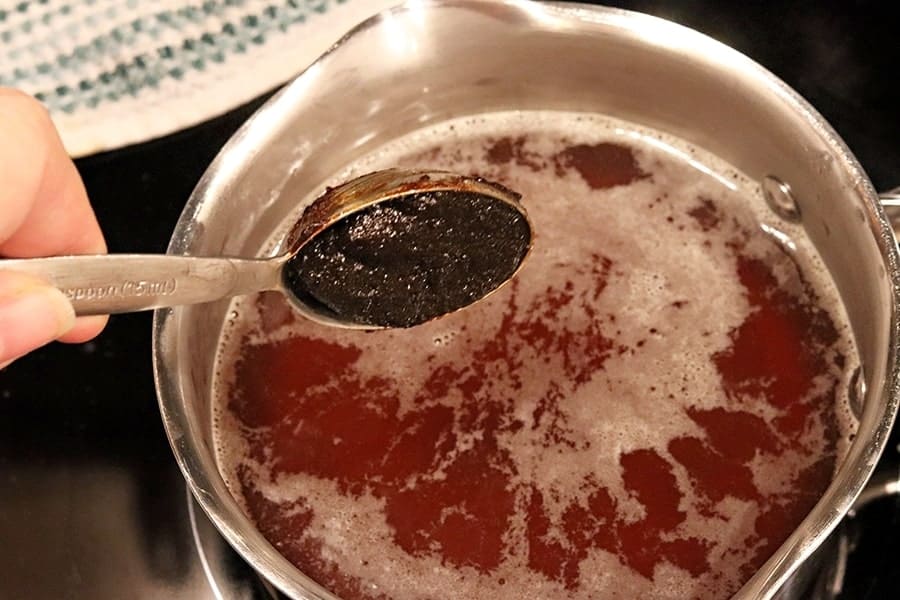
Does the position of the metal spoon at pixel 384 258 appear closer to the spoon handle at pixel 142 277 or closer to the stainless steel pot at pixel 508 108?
the spoon handle at pixel 142 277

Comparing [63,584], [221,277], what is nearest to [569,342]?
[221,277]

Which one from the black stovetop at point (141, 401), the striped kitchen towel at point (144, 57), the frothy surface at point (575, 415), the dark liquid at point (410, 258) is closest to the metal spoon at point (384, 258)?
the dark liquid at point (410, 258)

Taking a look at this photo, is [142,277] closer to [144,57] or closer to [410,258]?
[410,258]

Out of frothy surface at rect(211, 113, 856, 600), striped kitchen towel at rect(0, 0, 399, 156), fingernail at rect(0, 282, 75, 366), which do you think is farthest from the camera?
striped kitchen towel at rect(0, 0, 399, 156)

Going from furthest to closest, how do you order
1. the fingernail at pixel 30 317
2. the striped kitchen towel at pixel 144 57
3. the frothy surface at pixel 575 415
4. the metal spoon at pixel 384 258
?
1. the striped kitchen towel at pixel 144 57
2. the frothy surface at pixel 575 415
3. the metal spoon at pixel 384 258
4. the fingernail at pixel 30 317

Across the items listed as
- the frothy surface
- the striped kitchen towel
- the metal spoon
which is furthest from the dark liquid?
the striped kitchen towel

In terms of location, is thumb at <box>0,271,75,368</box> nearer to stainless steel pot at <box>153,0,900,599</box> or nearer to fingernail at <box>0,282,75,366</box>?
fingernail at <box>0,282,75,366</box>
